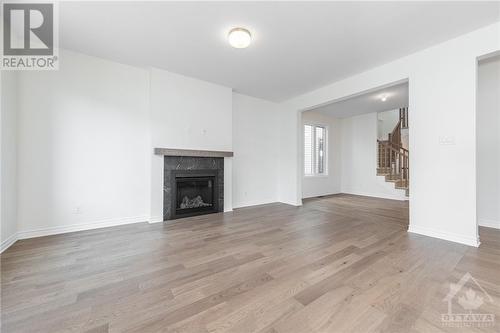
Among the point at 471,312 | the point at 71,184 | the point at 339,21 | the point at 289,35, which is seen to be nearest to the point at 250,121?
the point at 289,35

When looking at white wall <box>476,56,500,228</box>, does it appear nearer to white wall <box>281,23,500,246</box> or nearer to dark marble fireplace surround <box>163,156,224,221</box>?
white wall <box>281,23,500,246</box>

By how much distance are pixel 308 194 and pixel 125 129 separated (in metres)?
5.26

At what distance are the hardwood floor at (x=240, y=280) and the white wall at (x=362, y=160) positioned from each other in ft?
11.4

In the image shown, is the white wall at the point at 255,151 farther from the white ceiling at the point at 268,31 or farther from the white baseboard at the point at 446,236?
the white baseboard at the point at 446,236

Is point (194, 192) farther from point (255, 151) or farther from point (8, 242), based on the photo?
point (8, 242)

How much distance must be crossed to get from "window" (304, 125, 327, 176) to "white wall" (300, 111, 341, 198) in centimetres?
16

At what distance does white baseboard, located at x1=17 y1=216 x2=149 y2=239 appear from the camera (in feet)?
9.41

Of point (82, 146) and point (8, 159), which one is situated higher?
point (82, 146)

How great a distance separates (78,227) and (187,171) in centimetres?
188

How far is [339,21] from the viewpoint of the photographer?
242cm

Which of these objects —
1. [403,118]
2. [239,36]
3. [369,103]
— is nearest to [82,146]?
[239,36]

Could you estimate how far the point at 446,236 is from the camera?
277 cm

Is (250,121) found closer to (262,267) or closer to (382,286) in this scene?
(262,267)

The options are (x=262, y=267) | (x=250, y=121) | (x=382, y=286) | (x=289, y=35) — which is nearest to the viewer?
(x=382, y=286)
